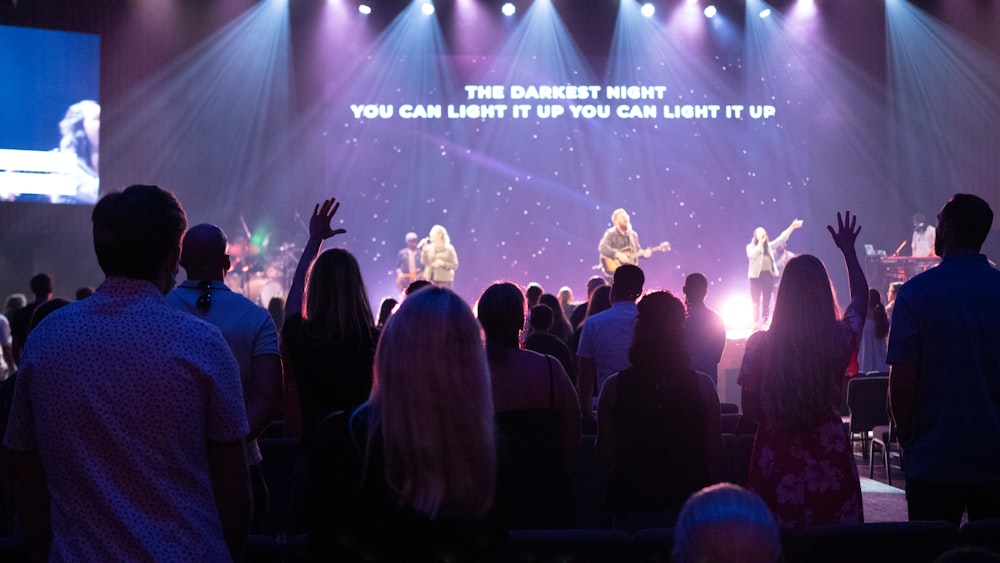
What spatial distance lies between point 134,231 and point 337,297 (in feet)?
4.10

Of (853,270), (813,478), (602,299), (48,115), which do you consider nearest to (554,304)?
(602,299)

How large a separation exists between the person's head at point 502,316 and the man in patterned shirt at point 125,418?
1.20 m

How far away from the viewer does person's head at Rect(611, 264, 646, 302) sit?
4680 millimetres

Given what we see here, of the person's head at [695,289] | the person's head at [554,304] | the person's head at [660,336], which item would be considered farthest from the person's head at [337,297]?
the person's head at [554,304]

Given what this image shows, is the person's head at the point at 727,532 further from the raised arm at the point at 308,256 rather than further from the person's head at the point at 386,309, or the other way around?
the person's head at the point at 386,309

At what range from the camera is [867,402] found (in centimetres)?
731

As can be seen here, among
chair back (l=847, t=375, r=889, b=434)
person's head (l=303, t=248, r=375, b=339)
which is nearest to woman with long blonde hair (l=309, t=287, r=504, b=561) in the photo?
person's head (l=303, t=248, r=375, b=339)

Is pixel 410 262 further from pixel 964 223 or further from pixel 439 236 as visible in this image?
pixel 964 223

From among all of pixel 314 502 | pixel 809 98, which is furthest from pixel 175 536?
pixel 809 98

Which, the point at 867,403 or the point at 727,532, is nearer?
the point at 727,532

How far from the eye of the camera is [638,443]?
300 cm

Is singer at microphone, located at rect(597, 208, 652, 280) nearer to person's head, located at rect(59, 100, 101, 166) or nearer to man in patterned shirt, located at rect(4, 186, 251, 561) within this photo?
person's head, located at rect(59, 100, 101, 166)

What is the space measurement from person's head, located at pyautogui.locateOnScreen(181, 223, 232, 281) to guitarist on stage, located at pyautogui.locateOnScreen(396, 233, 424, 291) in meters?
12.6

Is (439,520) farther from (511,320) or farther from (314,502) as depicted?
(511,320)
